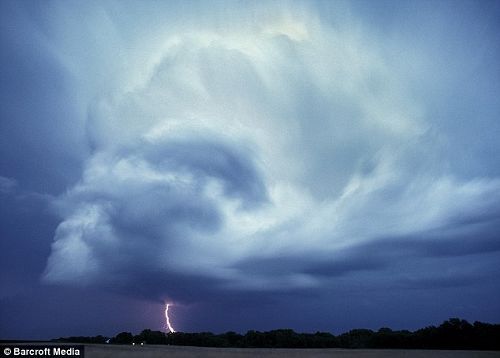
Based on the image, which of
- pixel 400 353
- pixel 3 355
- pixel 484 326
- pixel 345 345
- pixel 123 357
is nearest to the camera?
pixel 3 355

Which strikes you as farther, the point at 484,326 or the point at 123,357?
the point at 484,326

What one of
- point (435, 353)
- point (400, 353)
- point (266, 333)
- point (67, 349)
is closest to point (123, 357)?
point (67, 349)

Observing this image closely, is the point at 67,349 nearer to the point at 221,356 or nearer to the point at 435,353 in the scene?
the point at 221,356

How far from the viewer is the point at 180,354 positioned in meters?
48.8

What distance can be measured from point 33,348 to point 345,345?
88.5 meters

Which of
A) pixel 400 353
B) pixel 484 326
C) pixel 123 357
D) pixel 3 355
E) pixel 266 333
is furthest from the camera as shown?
pixel 266 333

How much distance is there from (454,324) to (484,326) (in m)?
5.98

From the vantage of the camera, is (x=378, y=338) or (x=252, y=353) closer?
(x=252, y=353)

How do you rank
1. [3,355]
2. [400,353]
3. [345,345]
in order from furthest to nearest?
1. [345,345]
2. [400,353]
3. [3,355]

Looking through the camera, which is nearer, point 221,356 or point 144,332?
point 221,356

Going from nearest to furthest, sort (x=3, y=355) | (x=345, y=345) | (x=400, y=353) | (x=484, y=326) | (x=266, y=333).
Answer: (x=3, y=355), (x=400, y=353), (x=484, y=326), (x=345, y=345), (x=266, y=333)

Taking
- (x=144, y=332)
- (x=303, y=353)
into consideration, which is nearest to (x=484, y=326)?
(x=303, y=353)

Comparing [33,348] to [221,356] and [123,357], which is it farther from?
[221,356]

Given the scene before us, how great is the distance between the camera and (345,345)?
113 meters
